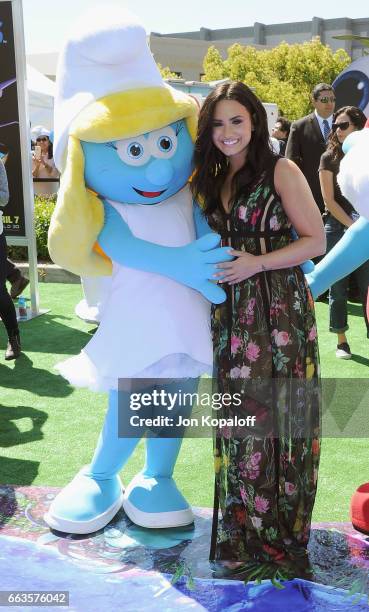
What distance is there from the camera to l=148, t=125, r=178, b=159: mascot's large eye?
2305 mm

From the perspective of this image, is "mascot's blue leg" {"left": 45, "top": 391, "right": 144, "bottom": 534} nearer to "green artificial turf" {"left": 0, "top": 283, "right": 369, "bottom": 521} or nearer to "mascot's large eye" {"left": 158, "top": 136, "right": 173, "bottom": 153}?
"green artificial turf" {"left": 0, "top": 283, "right": 369, "bottom": 521}

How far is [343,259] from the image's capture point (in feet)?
7.84

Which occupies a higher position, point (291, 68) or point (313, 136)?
point (291, 68)

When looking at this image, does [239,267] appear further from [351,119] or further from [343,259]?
[351,119]

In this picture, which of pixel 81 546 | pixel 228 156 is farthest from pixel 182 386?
pixel 228 156

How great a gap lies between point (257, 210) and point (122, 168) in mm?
482

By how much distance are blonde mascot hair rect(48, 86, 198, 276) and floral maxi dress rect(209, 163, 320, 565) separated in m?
0.37

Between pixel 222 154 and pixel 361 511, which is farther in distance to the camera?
pixel 361 511

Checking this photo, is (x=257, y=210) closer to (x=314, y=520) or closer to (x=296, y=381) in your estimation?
(x=296, y=381)

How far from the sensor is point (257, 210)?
214 cm

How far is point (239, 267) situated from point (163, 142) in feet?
1.73

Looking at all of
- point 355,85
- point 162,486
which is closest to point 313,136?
point 355,85

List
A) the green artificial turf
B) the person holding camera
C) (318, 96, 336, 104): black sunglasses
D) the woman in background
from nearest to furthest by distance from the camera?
the green artificial turf → the woman in background → (318, 96, 336, 104): black sunglasses → the person holding camera

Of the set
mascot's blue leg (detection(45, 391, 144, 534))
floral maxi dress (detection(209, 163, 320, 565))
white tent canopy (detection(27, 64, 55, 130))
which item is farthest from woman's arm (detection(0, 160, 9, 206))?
white tent canopy (detection(27, 64, 55, 130))
